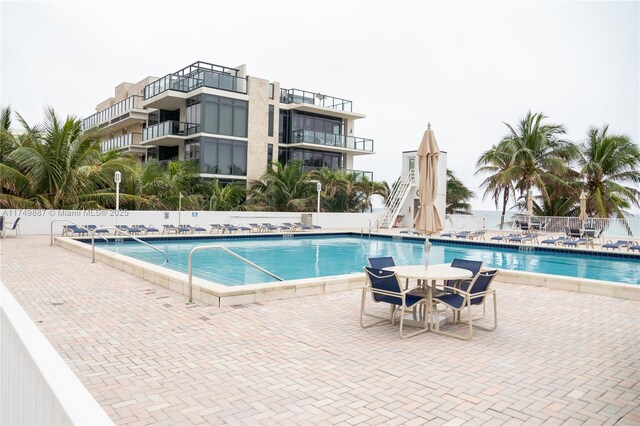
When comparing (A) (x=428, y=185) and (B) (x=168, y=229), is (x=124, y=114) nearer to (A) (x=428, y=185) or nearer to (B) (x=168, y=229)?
(B) (x=168, y=229)

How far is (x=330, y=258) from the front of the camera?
49.8ft

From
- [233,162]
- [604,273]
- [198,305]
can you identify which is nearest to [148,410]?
[198,305]

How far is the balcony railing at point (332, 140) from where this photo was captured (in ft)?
105

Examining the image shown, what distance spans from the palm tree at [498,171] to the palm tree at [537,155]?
32cm

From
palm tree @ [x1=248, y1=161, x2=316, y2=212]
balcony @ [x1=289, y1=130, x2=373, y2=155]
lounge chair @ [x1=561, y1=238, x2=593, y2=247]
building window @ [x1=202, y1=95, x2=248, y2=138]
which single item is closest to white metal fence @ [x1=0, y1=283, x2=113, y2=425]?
lounge chair @ [x1=561, y1=238, x2=593, y2=247]

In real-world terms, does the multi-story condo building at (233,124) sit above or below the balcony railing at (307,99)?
below

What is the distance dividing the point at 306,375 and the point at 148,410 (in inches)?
53.1

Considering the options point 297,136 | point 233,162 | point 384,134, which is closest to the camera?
point 233,162

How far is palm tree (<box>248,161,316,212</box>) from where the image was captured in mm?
26547

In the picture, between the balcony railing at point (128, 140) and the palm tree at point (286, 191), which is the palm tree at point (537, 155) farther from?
the balcony railing at point (128, 140)

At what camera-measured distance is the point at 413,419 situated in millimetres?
3326

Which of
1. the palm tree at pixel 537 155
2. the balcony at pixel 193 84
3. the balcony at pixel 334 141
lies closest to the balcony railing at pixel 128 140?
the balcony at pixel 193 84

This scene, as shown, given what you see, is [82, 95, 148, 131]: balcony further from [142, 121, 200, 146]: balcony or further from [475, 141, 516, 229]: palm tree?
[475, 141, 516, 229]: palm tree

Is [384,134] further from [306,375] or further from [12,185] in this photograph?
[306,375]
